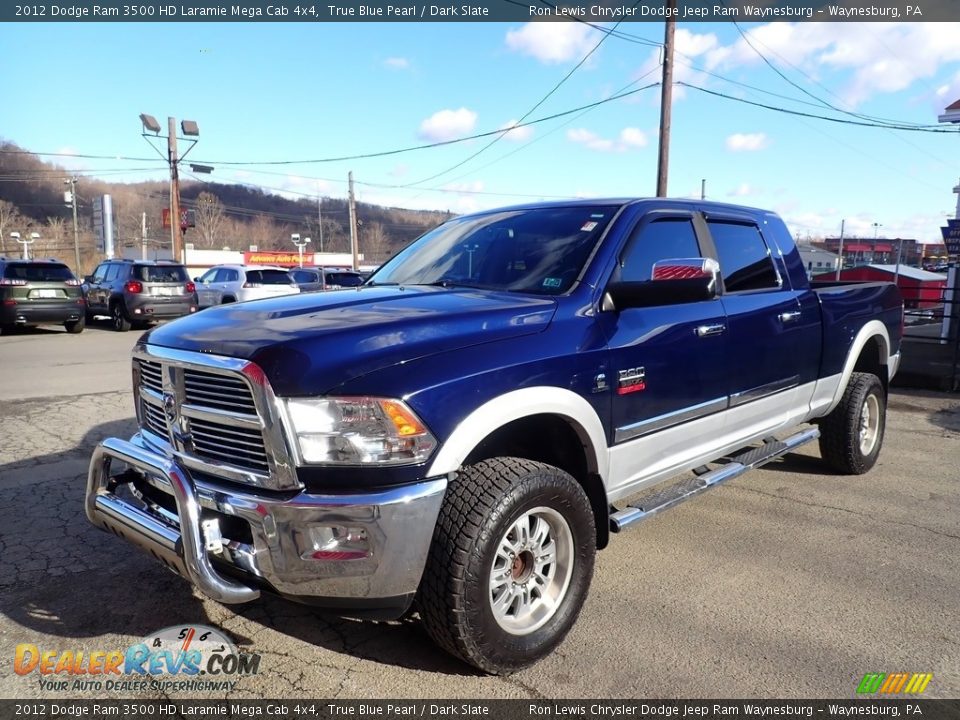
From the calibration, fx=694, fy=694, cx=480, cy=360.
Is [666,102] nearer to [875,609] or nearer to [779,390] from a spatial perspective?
[779,390]

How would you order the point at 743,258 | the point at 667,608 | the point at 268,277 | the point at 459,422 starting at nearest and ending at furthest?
the point at 459,422
the point at 667,608
the point at 743,258
the point at 268,277

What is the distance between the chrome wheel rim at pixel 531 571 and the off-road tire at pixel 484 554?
14mm

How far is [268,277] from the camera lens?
66.6 feet

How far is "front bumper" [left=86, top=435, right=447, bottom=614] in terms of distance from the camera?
235 cm

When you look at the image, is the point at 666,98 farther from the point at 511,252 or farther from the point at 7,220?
the point at 7,220

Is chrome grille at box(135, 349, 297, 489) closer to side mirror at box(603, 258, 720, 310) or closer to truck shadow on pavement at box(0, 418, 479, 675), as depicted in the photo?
truck shadow on pavement at box(0, 418, 479, 675)

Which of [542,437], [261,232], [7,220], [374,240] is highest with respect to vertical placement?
[261,232]

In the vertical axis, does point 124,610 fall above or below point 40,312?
below

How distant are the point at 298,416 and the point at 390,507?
442 mm

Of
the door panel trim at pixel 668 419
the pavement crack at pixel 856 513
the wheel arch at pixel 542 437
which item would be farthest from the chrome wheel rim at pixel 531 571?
the pavement crack at pixel 856 513

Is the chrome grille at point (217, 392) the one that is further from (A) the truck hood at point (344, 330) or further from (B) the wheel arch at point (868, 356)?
(B) the wheel arch at point (868, 356)

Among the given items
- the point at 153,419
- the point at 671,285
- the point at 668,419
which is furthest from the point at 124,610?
the point at 671,285

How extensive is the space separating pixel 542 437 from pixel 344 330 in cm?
109

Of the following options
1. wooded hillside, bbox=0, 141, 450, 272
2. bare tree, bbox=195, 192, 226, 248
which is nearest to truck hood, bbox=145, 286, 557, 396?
wooded hillside, bbox=0, 141, 450, 272
